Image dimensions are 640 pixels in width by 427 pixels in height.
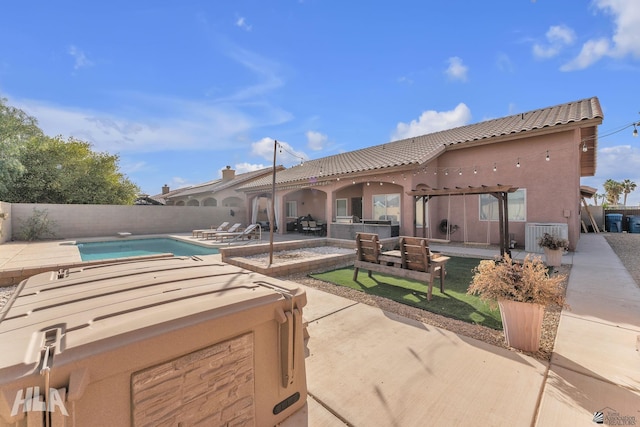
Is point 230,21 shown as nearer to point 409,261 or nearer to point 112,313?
point 409,261

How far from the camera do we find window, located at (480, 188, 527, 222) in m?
10.7

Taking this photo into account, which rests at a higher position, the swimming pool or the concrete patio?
the swimming pool

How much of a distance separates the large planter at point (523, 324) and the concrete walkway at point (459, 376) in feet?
0.64

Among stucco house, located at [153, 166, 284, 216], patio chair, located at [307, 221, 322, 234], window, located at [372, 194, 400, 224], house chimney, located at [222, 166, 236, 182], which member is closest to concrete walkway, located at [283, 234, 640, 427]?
window, located at [372, 194, 400, 224]

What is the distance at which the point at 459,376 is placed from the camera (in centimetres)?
272

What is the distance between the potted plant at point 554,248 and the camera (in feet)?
24.6

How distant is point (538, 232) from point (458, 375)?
31.7 ft

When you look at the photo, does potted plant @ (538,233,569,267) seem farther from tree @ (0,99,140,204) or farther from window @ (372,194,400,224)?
tree @ (0,99,140,204)

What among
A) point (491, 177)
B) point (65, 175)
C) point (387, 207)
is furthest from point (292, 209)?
point (65, 175)

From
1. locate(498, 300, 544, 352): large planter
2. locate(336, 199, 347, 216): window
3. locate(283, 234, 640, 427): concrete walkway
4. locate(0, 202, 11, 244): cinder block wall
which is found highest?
locate(336, 199, 347, 216): window

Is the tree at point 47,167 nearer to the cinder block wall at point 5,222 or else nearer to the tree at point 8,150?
the tree at point 8,150

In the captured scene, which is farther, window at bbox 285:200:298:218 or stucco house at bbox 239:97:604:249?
window at bbox 285:200:298:218

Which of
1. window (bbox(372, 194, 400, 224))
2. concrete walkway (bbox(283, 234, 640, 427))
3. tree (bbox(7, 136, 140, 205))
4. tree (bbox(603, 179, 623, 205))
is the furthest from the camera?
tree (bbox(603, 179, 623, 205))

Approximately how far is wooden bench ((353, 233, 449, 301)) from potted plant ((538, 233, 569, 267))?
13.7 ft
